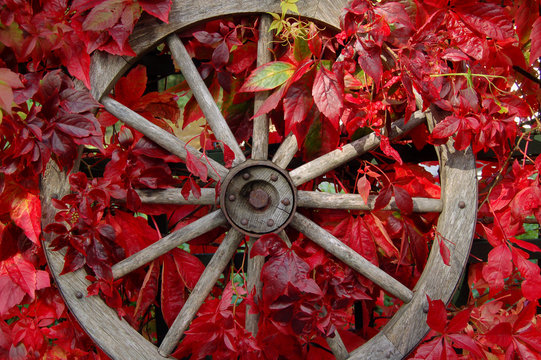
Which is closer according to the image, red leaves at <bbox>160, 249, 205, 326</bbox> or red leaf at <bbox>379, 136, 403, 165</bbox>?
red leaf at <bbox>379, 136, 403, 165</bbox>

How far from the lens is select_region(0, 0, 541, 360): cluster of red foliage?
102 centimetres

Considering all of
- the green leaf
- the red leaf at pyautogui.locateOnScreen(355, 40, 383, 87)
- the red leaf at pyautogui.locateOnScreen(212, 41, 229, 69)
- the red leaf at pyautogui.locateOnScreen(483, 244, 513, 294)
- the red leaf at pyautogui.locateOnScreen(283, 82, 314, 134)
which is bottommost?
the red leaf at pyautogui.locateOnScreen(483, 244, 513, 294)

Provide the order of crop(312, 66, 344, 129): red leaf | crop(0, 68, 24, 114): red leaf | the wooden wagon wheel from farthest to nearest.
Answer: the wooden wagon wheel → crop(312, 66, 344, 129): red leaf → crop(0, 68, 24, 114): red leaf

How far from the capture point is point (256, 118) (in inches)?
45.0

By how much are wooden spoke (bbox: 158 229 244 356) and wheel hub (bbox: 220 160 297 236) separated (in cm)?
6

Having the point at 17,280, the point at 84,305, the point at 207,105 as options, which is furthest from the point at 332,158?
the point at 17,280

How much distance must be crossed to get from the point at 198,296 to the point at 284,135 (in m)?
0.46

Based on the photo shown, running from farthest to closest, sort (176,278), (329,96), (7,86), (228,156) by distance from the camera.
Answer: (176,278) < (228,156) < (329,96) < (7,86)

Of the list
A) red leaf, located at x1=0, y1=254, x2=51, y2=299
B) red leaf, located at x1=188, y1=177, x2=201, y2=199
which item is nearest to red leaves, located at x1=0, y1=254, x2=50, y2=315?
red leaf, located at x1=0, y1=254, x2=51, y2=299

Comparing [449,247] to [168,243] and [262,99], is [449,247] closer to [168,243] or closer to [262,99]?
[262,99]

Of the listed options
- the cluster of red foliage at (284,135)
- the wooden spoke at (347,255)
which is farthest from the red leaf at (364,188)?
the wooden spoke at (347,255)

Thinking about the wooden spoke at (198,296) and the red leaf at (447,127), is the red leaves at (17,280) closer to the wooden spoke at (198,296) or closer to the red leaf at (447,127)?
the wooden spoke at (198,296)

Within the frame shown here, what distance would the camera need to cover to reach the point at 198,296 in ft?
3.77

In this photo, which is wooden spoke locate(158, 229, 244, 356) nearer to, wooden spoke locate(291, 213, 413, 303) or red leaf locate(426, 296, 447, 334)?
wooden spoke locate(291, 213, 413, 303)
